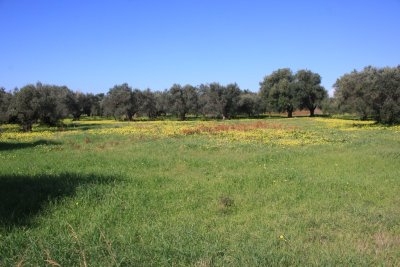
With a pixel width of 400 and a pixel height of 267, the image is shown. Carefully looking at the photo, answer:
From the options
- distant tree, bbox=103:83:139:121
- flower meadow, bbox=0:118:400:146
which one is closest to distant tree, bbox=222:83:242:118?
distant tree, bbox=103:83:139:121

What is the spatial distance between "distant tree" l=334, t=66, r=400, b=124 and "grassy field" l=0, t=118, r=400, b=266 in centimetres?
2846

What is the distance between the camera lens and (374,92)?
44.1 meters

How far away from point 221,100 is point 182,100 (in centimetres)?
764

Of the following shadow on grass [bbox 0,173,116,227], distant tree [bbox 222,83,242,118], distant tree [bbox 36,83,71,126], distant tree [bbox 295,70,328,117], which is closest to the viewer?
shadow on grass [bbox 0,173,116,227]

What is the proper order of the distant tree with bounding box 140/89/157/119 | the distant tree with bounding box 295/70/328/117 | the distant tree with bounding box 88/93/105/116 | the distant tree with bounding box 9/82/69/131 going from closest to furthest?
the distant tree with bounding box 9/82/69/131, the distant tree with bounding box 140/89/157/119, the distant tree with bounding box 295/70/328/117, the distant tree with bounding box 88/93/105/116

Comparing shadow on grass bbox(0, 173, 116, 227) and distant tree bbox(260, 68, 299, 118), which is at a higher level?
distant tree bbox(260, 68, 299, 118)

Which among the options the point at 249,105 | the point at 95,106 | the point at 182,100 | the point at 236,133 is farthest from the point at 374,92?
the point at 95,106

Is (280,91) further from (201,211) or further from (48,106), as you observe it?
(201,211)

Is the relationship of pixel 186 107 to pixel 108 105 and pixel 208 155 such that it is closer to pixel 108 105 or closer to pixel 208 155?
pixel 108 105

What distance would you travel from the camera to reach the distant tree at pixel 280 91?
277 ft

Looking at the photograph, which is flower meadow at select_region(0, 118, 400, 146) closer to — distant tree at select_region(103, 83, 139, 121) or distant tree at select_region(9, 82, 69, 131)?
distant tree at select_region(9, 82, 69, 131)

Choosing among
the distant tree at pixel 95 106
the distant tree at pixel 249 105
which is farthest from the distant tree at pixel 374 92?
the distant tree at pixel 95 106

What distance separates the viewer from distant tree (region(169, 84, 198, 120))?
7744cm

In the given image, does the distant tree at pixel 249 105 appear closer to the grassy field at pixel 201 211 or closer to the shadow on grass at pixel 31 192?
the grassy field at pixel 201 211
